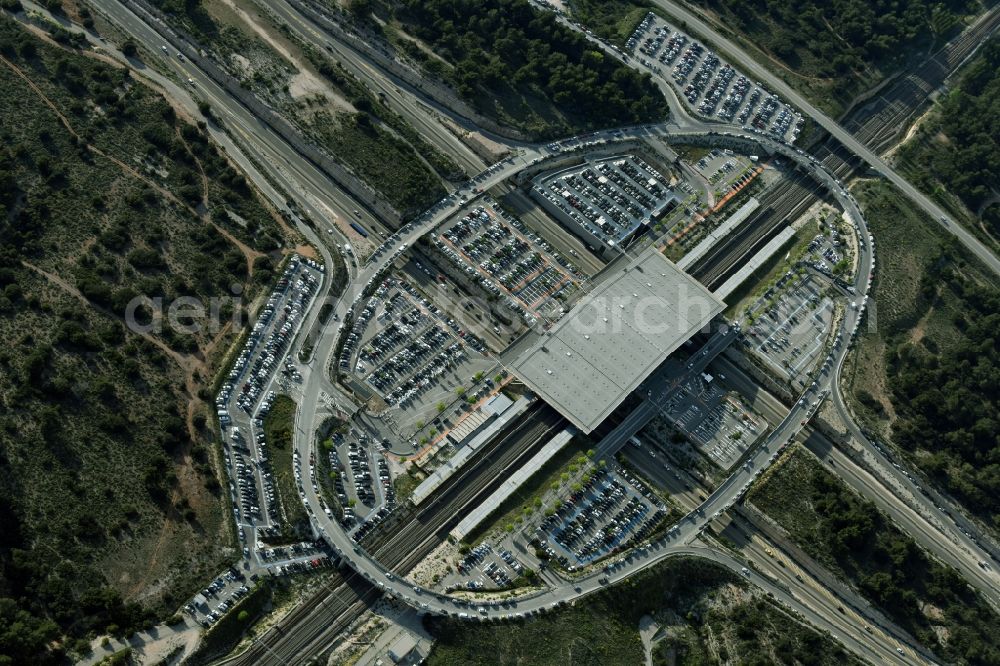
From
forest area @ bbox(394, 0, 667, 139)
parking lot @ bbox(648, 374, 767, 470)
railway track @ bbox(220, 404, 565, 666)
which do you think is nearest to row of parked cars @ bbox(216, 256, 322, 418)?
railway track @ bbox(220, 404, 565, 666)

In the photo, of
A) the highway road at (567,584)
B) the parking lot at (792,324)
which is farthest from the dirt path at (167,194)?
the parking lot at (792,324)

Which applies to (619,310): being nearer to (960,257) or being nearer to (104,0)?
(960,257)

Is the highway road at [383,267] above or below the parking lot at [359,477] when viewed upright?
above

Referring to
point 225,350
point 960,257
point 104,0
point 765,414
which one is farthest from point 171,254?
point 960,257

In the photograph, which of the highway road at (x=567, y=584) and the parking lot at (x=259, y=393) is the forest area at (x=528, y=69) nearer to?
the highway road at (x=567, y=584)

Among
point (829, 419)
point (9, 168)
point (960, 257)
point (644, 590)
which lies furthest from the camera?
point (960, 257)

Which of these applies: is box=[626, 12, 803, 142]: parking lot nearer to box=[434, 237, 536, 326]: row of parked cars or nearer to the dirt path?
box=[434, 237, 536, 326]: row of parked cars
